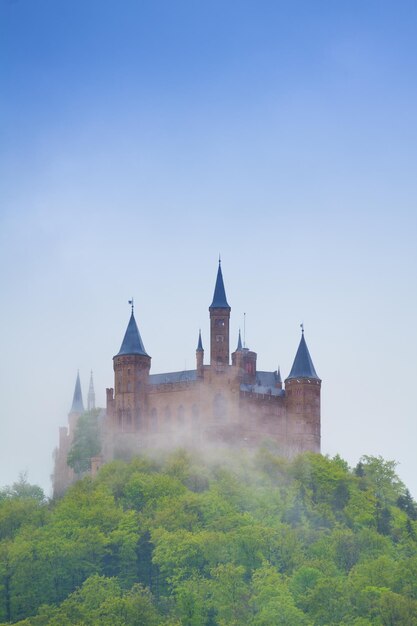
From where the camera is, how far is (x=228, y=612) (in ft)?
351

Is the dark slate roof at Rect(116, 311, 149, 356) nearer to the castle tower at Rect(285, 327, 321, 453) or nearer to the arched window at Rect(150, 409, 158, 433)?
the arched window at Rect(150, 409, 158, 433)

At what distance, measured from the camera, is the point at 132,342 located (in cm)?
13838

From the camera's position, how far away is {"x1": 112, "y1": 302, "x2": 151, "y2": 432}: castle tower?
443 feet

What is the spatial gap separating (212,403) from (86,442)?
11.5m

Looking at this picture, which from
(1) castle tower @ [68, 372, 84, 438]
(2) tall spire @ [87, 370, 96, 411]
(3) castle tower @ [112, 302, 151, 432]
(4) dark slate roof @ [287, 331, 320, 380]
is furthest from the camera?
(2) tall spire @ [87, 370, 96, 411]

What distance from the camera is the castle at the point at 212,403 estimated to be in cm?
13312

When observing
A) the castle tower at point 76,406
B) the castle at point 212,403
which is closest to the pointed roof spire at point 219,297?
the castle at point 212,403

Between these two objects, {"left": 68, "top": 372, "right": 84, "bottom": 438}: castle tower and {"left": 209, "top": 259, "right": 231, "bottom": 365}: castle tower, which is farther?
{"left": 68, "top": 372, "right": 84, "bottom": 438}: castle tower

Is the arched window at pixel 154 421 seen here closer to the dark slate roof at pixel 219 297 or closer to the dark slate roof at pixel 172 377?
the dark slate roof at pixel 172 377

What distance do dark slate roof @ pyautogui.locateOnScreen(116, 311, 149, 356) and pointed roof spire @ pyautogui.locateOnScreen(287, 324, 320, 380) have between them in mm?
12681

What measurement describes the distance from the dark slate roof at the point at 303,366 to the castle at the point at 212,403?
0.28 feet

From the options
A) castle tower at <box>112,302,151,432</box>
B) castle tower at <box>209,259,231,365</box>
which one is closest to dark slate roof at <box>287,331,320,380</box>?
castle tower at <box>209,259,231,365</box>

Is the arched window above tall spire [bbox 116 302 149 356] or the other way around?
the other way around

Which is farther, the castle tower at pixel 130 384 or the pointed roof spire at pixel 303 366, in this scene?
the pointed roof spire at pixel 303 366
